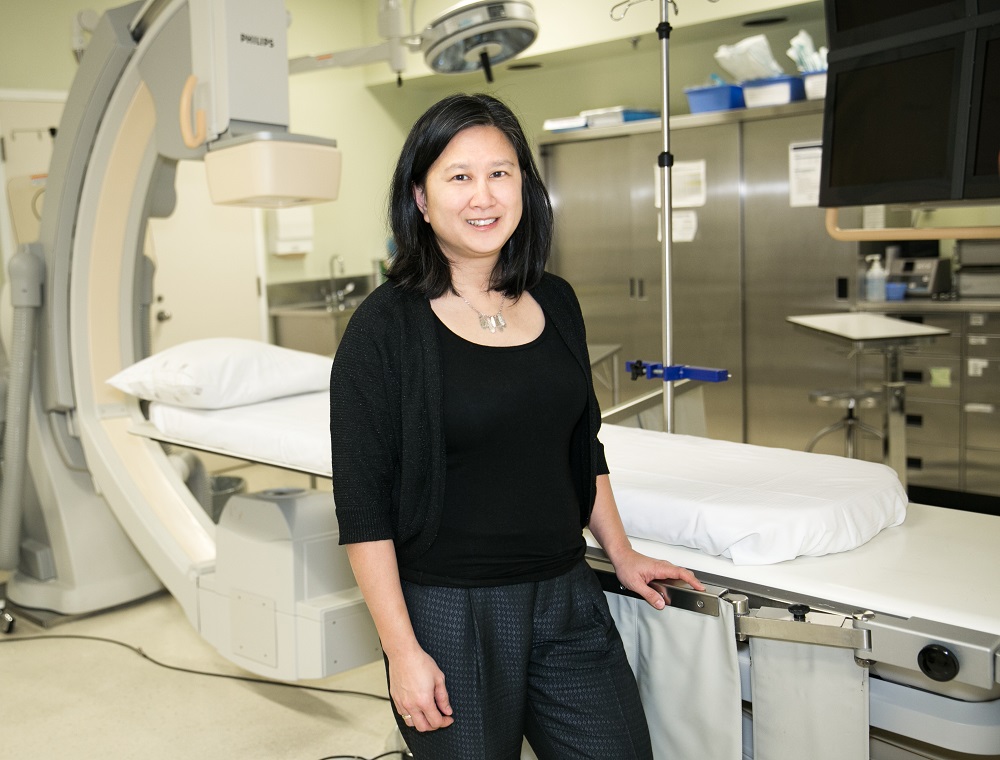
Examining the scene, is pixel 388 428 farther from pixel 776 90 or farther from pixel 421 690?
pixel 776 90

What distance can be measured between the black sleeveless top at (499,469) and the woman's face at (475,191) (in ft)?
0.47

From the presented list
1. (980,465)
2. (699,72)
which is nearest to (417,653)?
(980,465)

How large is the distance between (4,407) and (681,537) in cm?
280

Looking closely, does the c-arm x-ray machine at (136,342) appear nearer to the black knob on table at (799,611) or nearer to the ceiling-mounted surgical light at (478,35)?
the ceiling-mounted surgical light at (478,35)

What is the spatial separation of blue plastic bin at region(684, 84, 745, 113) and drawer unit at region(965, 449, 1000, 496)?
2.18 metres

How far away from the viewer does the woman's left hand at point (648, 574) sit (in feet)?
5.34

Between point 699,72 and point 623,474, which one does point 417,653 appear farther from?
point 699,72

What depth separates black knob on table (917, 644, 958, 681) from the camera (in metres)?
1.31

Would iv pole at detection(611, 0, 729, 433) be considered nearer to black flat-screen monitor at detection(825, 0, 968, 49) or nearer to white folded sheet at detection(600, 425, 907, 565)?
white folded sheet at detection(600, 425, 907, 565)

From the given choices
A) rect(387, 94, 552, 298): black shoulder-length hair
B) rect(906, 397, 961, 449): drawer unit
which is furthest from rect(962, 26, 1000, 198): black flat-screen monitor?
rect(906, 397, 961, 449): drawer unit

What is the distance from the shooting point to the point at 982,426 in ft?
15.4

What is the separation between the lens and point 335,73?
655cm

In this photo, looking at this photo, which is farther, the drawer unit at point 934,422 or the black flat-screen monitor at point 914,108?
the drawer unit at point 934,422

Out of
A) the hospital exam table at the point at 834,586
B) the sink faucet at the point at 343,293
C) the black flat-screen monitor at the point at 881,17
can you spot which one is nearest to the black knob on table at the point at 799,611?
the hospital exam table at the point at 834,586
